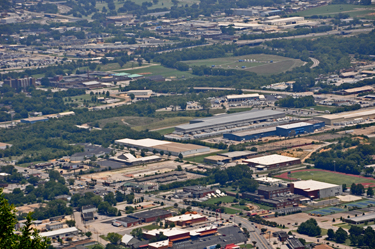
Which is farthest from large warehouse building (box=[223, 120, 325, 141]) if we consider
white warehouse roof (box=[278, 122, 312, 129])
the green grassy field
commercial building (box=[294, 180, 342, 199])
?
the green grassy field

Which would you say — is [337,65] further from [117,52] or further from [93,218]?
[93,218]

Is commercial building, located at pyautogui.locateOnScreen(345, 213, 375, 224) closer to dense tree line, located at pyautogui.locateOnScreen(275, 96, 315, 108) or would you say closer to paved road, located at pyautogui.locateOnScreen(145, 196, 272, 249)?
paved road, located at pyautogui.locateOnScreen(145, 196, 272, 249)

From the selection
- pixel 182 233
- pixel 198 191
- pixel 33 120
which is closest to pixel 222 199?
pixel 198 191

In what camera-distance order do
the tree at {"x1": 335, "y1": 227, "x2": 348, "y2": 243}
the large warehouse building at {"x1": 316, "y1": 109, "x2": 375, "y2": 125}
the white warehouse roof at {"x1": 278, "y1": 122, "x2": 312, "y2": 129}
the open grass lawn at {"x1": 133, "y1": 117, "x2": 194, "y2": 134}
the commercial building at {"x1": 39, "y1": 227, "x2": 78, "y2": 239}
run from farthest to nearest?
the open grass lawn at {"x1": 133, "y1": 117, "x2": 194, "y2": 134}
the large warehouse building at {"x1": 316, "y1": 109, "x2": 375, "y2": 125}
the white warehouse roof at {"x1": 278, "y1": 122, "x2": 312, "y2": 129}
the commercial building at {"x1": 39, "y1": 227, "x2": 78, "y2": 239}
the tree at {"x1": 335, "y1": 227, "x2": 348, "y2": 243}

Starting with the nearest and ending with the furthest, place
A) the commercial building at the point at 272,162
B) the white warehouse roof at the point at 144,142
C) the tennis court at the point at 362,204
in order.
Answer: the tennis court at the point at 362,204
the commercial building at the point at 272,162
the white warehouse roof at the point at 144,142

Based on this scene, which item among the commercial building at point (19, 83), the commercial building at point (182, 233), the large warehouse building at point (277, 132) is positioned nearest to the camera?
the commercial building at point (182, 233)

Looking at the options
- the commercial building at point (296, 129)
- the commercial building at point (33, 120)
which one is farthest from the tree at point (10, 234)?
the commercial building at point (33, 120)

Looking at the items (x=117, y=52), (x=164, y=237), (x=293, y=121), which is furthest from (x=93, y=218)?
(x=117, y=52)

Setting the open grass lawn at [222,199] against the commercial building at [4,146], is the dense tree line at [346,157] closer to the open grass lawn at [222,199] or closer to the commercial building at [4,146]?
the open grass lawn at [222,199]
